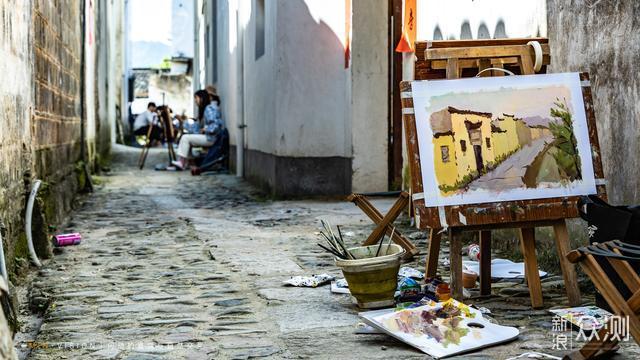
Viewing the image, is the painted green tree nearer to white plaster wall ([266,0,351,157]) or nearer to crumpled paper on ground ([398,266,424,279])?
crumpled paper on ground ([398,266,424,279])

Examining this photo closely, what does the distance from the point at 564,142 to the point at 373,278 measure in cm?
134

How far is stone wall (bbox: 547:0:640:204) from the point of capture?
4.85 m

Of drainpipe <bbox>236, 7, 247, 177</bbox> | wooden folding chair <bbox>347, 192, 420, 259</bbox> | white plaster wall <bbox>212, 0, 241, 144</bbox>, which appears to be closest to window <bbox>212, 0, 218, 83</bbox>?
white plaster wall <bbox>212, 0, 241, 144</bbox>

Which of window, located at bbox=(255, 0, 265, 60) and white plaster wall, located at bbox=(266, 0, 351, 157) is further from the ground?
window, located at bbox=(255, 0, 265, 60)

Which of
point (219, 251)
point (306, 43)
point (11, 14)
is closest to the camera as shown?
point (11, 14)

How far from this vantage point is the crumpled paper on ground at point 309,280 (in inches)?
213

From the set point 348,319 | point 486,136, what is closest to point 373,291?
point 348,319

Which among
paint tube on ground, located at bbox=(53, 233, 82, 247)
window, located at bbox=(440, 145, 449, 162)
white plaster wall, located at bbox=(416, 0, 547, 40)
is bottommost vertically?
paint tube on ground, located at bbox=(53, 233, 82, 247)

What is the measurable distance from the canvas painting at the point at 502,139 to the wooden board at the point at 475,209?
0.10ft

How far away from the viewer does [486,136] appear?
4723 millimetres

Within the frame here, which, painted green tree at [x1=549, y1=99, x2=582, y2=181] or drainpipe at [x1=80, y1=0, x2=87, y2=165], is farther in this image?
drainpipe at [x1=80, y1=0, x2=87, y2=165]

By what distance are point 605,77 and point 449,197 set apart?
4.47ft

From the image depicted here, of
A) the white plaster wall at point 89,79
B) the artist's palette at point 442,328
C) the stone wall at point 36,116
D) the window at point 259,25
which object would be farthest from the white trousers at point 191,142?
the artist's palette at point 442,328

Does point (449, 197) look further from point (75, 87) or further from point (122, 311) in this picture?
point (75, 87)
